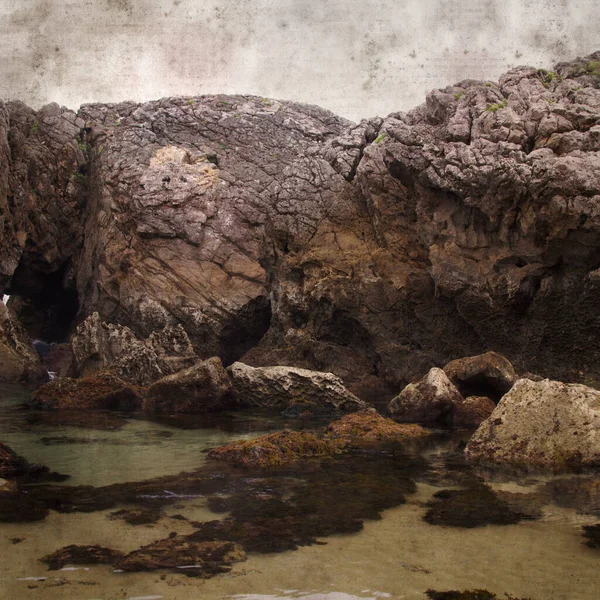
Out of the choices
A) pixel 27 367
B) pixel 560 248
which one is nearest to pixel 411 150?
pixel 560 248

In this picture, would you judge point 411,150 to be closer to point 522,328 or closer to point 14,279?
point 522,328

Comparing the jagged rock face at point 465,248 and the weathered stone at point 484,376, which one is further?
the jagged rock face at point 465,248

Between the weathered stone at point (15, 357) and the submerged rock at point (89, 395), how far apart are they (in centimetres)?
647

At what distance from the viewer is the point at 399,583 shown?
586cm

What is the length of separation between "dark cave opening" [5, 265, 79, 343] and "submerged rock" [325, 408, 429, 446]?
82.5 ft

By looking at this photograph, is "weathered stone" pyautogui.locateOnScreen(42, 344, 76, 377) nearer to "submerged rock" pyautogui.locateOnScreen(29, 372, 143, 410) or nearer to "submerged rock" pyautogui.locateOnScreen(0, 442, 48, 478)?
"submerged rock" pyautogui.locateOnScreen(29, 372, 143, 410)

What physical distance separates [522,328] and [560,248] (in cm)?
294

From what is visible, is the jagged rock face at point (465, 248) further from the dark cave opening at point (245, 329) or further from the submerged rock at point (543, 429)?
the submerged rock at point (543, 429)

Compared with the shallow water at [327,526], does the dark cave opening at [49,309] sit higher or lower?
higher

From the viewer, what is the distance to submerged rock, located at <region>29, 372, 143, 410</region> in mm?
18781

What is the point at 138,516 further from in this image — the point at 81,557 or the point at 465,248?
the point at 465,248

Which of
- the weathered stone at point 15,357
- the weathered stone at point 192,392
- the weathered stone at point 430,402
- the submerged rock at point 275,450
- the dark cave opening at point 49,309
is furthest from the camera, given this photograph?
the dark cave opening at point 49,309

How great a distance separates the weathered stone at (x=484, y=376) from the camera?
17312mm

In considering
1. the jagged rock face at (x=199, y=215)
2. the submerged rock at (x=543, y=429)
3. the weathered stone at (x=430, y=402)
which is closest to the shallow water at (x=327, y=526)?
the submerged rock at (x=543, y=429)
